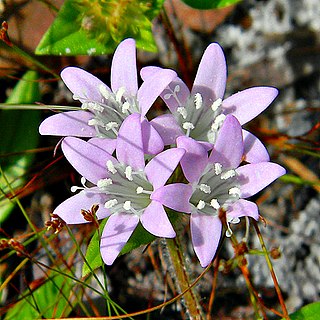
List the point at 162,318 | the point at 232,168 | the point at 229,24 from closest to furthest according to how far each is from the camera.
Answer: the point at 232,168 → the point at 162,318 → the point at 229,24

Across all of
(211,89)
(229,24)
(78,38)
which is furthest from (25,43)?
(211,89)

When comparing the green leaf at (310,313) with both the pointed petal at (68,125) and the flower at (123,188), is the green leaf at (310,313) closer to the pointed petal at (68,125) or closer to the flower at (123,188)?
the flower at (123,188)

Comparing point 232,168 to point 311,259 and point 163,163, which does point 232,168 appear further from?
point 311,259

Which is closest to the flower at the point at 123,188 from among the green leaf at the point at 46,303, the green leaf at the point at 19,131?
the green leaf at the point at 46,303

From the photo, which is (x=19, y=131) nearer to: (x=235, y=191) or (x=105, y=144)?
(x=105, y=144)

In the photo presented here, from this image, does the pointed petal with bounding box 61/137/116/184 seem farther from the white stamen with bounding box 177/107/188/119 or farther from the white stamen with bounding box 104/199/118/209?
the white stamen with bounding box 177/107/188/119

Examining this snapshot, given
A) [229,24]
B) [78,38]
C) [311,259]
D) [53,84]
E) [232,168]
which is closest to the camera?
[232,168]
